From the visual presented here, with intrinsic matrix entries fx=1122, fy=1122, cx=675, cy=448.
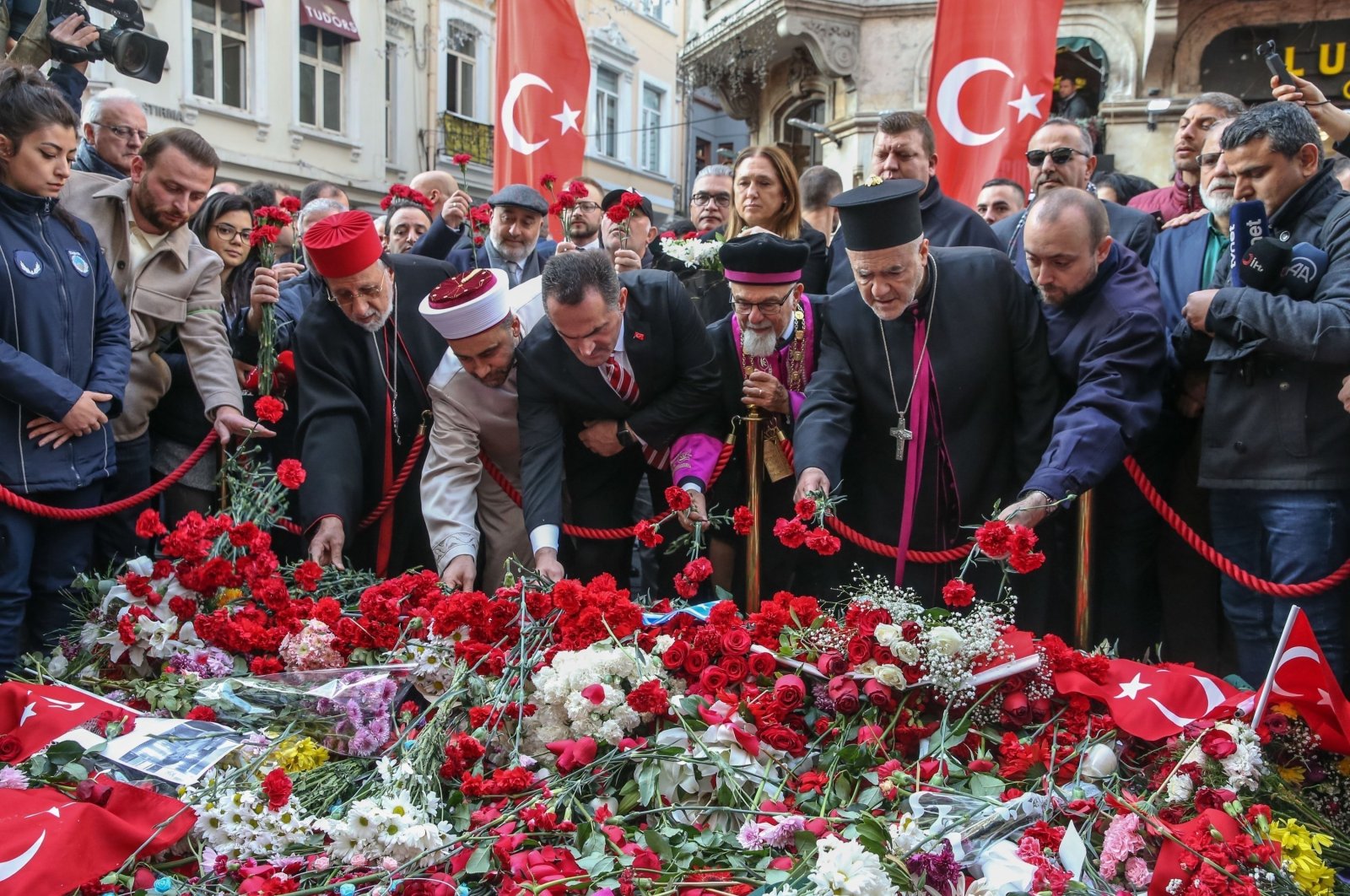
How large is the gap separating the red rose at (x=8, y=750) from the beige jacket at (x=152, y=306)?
183 cm

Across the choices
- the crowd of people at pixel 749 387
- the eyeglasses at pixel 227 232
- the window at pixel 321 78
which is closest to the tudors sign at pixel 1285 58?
the crowd of people at pixel 749 387

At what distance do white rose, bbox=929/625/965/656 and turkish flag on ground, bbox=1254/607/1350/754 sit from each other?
0.60 metres

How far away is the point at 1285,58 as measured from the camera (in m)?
11.7

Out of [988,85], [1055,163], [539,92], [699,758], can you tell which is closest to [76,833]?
[699,758]

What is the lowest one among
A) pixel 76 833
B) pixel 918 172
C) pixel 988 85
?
pixel 76 833

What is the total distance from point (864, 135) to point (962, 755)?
13223mm

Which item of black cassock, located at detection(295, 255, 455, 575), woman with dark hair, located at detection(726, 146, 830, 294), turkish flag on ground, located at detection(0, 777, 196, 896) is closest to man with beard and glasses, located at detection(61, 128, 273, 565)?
black cassock, located at detection(295, 255, 455, 575)

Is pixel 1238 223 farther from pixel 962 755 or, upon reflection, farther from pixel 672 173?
pixel 672 173

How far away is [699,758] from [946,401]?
185cm

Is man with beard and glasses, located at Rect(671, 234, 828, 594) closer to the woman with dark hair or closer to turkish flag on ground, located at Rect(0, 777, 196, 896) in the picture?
the woman with dark hair

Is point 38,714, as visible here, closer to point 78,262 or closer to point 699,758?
point 699,758

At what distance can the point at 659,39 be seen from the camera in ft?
91.7

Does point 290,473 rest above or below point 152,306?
below

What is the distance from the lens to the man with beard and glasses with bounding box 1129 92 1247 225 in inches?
189
